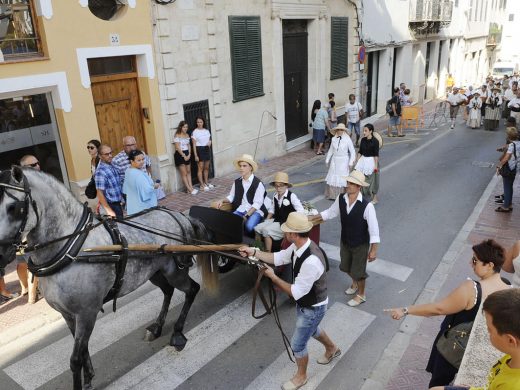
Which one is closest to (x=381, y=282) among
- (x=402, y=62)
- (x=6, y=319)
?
(x=6, y=319)

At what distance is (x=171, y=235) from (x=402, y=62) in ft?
72.8

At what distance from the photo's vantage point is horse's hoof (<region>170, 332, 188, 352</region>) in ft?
16.6

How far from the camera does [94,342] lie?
5.25m

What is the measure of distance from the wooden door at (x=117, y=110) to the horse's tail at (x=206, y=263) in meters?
5.23

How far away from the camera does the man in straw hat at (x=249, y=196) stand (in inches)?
242

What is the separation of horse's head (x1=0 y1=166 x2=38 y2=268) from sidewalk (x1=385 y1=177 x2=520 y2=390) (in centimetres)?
374

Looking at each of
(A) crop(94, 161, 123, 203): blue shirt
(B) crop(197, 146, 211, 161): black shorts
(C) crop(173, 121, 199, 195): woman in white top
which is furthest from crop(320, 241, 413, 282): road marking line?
(B) crop(197, 146, 211, 161): black shorts

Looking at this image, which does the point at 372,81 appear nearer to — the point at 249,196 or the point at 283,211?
the point at 249,196

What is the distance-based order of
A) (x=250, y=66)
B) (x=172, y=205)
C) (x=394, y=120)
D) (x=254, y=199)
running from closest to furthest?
(x=254, y=199) → (x=172, y=205) → (x=250, y=66) → (x=394, y=120)

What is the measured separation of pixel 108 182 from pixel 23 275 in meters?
1.78

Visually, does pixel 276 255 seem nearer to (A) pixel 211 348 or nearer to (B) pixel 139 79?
(A) pixel 211 348

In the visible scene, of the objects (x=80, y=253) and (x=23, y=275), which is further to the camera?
(x=23, y=275)

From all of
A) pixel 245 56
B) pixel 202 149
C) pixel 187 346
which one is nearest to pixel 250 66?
pixel 245 56

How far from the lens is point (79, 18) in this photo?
848 centimetres
